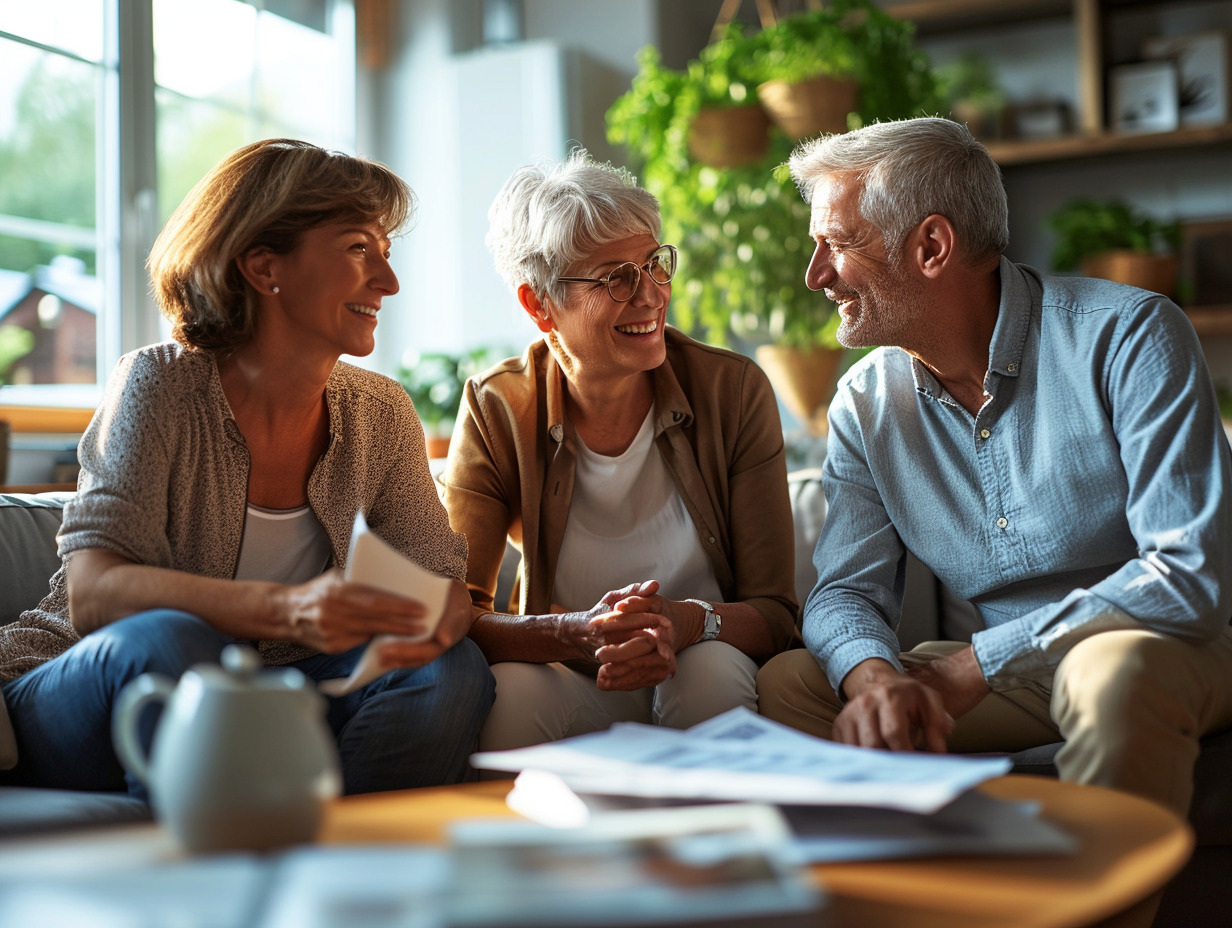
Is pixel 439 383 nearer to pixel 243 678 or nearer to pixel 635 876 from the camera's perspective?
pixel 243 678

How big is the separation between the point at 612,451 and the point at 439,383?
5.87 ft

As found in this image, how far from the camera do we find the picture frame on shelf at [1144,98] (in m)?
3.89

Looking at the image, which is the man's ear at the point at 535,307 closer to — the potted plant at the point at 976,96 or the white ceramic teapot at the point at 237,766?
the white ceramic teapot at the point at 237,766

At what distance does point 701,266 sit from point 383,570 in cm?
294

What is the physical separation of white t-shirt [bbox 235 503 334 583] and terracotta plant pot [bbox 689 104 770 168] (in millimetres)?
2371

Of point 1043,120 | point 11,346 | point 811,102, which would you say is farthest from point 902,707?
point 1043,120

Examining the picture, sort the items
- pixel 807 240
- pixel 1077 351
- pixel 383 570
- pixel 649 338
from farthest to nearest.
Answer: pixel 807 240 < pixel 649 338 < pixel 1077 351 < pixel 383 570

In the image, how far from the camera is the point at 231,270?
1648mm

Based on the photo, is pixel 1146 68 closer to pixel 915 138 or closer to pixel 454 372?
pixel 454 372

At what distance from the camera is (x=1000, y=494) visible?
162 centimetres

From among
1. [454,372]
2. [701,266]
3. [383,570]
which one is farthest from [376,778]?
[701,266]

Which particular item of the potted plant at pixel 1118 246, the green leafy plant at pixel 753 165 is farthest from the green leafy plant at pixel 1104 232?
the green leafy plant at pixel 753 165

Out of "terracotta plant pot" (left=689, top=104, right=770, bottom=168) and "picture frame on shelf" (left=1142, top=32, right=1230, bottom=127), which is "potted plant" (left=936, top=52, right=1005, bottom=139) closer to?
"picture frame on shelf" (left=1142, top=32, right=1230, bottom=127)

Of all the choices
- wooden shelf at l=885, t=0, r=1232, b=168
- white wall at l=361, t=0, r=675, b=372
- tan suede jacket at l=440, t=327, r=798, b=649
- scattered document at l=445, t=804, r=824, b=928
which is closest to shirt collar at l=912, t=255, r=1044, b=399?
tan suede jacket at l=440, t=327, r=798, b=649
